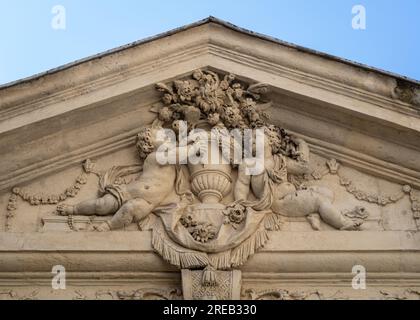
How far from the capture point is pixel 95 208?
6973 mm

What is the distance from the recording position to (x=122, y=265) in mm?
6691

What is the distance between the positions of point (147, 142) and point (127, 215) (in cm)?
66

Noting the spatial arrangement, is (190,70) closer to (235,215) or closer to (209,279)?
(235,215)

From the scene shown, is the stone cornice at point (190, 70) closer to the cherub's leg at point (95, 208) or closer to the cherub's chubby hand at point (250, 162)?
the cherub's leg at point (95, 208)

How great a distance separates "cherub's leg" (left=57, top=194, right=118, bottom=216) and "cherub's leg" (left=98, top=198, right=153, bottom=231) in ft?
0.32

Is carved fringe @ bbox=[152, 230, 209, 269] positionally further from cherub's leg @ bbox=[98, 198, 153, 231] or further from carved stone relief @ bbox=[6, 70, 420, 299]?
cherub's leg @ bbox=[98, 198, 153, 231]

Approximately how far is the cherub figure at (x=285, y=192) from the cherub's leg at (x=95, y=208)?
944 mm

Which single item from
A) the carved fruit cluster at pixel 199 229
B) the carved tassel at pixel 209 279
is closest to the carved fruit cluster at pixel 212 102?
the carved fruit cluster at pixel 199 229

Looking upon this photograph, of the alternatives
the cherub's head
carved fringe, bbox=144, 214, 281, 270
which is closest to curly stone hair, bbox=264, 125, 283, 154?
carved fringe, bbox=144, 214, 281, 270

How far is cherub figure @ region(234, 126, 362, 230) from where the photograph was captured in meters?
6.85

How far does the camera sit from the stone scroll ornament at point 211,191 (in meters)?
6.64

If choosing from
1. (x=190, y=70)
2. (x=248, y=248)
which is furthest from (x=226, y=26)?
(x=248, y=248)
